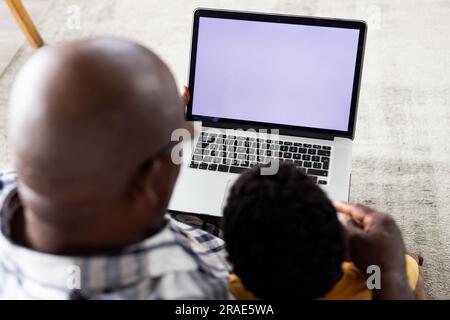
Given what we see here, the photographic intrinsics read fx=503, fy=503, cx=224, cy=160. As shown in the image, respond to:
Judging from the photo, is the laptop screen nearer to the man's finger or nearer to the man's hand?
the man's finger

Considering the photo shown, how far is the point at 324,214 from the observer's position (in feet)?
2.34

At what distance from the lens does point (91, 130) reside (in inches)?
20.3

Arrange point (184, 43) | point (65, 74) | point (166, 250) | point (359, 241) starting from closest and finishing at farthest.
Result: point (65, 74) → point (166, 250) → point (359, 241) → point (184, 43)

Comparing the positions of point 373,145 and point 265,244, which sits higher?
point 373,145

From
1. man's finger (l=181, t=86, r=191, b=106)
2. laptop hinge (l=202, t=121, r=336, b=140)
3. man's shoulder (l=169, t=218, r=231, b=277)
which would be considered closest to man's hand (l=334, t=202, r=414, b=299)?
man's shoulder (l=169, t=218, r=231, b=277)

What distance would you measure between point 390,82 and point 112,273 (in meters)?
1.53

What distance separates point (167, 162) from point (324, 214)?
0.24 metres

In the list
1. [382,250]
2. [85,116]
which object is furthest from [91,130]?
[382,250]

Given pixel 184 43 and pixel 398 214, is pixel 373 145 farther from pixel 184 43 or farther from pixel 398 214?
pixel 184 43

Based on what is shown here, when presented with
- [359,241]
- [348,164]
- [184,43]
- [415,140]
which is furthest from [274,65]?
[184,43]

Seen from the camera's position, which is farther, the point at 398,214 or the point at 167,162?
the point at 398,214

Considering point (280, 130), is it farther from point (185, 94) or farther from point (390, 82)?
point (390, 82)

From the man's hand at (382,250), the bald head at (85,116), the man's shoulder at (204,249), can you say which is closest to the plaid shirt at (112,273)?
the man's shoulder at (204,249)

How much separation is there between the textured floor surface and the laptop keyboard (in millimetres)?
416
